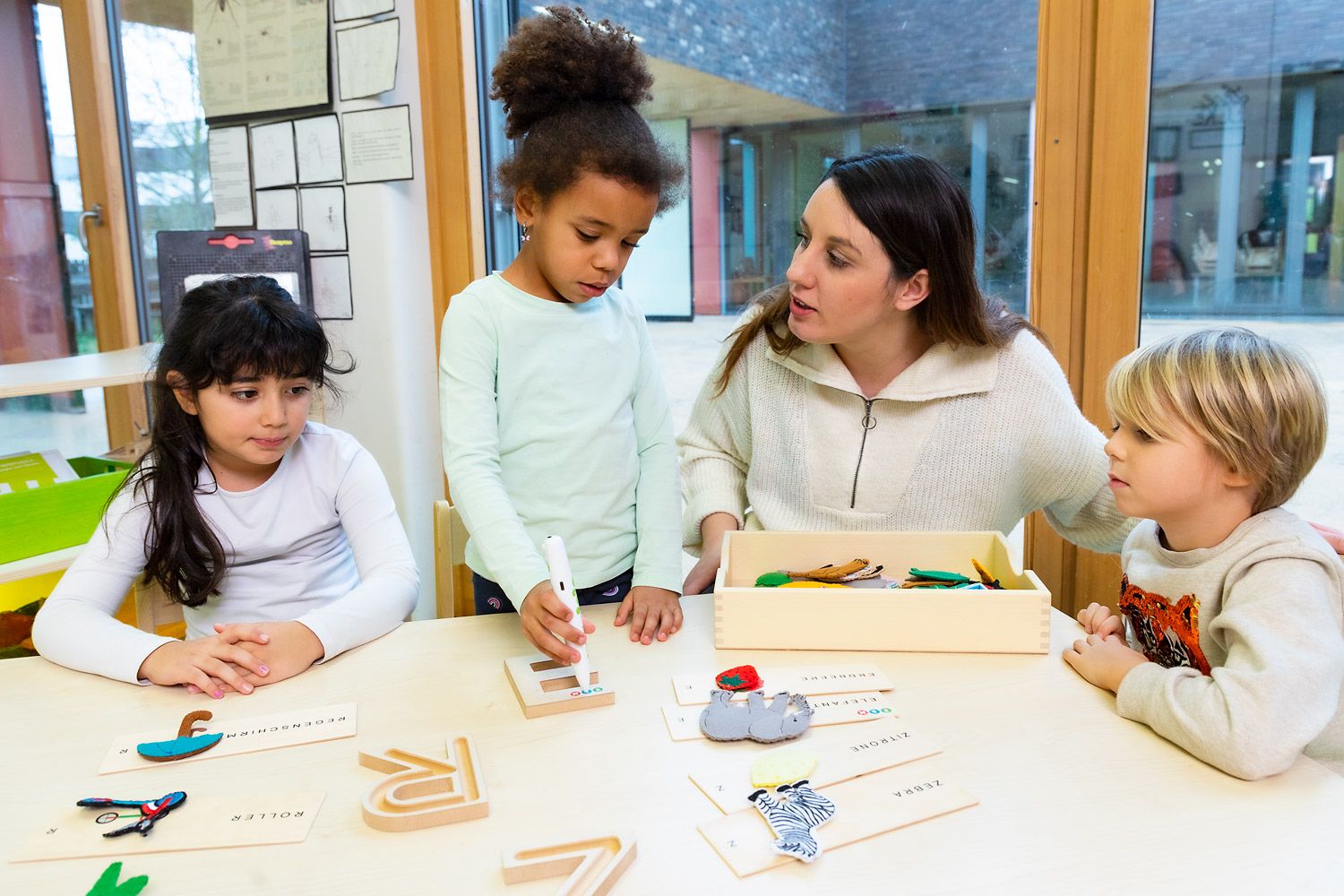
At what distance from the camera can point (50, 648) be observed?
1.11m

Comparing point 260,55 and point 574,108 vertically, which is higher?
point 260,55

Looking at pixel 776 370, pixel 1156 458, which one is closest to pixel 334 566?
pixel 776 370

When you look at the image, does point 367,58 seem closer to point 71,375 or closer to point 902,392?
point 71,375

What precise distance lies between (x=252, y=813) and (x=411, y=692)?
245 mm

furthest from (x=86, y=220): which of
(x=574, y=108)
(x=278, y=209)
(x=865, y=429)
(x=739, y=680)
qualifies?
(x=739, y=680)

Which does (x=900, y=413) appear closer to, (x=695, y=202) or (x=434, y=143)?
(x=695, y=202)

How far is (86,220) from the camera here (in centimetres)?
316

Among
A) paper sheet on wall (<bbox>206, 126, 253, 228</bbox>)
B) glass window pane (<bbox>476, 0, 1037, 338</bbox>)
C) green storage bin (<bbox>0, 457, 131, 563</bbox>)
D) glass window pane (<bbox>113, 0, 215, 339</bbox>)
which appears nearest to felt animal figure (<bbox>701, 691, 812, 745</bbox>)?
glass window pane (<bbox>476, 0, 1037, 338</bbox>)

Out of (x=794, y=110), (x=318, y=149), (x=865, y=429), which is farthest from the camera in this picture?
(x=318, y=149)

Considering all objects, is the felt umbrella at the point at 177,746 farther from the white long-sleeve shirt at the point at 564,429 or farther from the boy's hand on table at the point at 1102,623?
the boy's hand on table at the point at 1102,623

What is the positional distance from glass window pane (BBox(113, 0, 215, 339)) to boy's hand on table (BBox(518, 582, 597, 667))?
2.29 metres

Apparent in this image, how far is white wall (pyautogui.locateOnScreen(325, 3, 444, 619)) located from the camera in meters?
2.42

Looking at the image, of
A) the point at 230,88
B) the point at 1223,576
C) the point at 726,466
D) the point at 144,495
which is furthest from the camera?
the point at 230,88

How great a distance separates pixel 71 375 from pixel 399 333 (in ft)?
2.38
